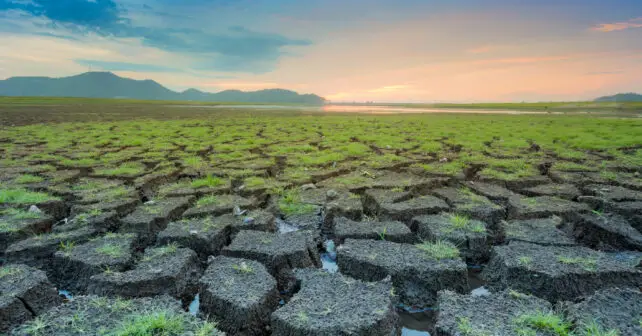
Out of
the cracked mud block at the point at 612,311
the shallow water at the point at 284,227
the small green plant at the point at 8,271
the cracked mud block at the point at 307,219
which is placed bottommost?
the shallow water at the point at 284,227

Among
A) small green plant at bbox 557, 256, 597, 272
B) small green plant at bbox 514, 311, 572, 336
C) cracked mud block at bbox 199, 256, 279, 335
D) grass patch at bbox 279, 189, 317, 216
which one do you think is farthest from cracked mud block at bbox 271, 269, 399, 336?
grass patch at bbox 279, 189, 317, 216

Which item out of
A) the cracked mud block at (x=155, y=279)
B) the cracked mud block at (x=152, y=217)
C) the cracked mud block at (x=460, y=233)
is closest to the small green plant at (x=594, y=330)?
the cracked mud block at (x=460, y=233)

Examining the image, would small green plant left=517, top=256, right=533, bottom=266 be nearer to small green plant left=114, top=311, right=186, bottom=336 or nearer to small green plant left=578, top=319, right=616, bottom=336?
small green plant left=578, top=319, right=616, bottom=336

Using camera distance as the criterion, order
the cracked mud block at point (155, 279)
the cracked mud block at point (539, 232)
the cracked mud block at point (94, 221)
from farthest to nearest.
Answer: the cracked mud block at point (94, 221)
the cracked mud block at point (539, 232)
the cracked mud block at point (155, 279)

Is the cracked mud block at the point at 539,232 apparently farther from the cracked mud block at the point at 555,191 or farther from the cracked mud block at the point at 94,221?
the cracked mud block at the point at 94,221

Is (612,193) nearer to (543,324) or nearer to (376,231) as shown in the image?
(376,231)

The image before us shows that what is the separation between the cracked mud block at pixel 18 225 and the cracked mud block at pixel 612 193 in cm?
536

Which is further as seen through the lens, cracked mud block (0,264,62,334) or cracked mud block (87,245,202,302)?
cracked mud block (87,245,202,302)

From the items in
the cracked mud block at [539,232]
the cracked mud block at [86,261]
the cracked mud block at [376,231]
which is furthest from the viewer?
the cracked mud block at [376,231]

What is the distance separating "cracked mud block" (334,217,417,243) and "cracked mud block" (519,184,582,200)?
2.03 metres

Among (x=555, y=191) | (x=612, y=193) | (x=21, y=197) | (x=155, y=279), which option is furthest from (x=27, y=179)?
(x=612, y=193)

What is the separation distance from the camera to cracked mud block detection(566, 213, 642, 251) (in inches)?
111

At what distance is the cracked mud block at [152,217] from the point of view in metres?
3.07

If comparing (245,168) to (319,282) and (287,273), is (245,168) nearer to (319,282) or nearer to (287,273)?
(287,273)
